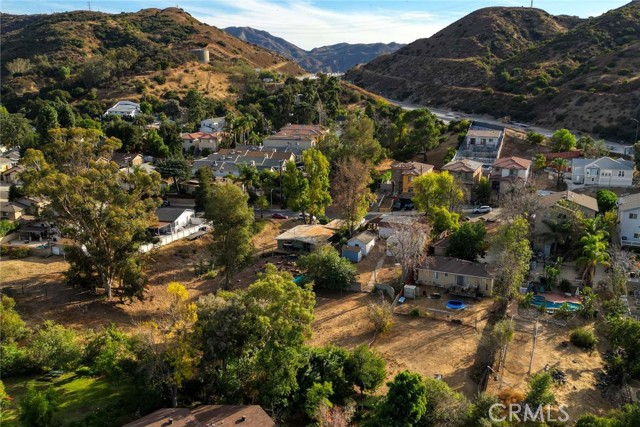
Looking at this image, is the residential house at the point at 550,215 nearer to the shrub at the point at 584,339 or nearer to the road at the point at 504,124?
the shrub at the point at 584,339

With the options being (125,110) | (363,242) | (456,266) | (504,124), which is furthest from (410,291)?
(125,110)

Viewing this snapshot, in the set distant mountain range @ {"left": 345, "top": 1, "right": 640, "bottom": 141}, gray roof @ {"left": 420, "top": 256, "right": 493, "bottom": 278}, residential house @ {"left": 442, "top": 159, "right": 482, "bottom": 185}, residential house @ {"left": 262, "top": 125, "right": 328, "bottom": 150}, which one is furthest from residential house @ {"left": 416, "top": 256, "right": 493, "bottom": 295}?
distant mountain range @ {"left": 345, "top": 1, "right": 640, "bottom": 141}

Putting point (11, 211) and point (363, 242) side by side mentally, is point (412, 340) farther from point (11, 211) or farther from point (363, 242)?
point (11, 211)

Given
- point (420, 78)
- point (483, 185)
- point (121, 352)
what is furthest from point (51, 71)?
point (121, 352)

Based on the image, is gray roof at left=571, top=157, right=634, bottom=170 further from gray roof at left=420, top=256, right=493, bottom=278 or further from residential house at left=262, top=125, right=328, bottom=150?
residential house at left=262, top=125, right=328, bottom=150

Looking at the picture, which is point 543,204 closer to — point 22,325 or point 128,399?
point 128,399
